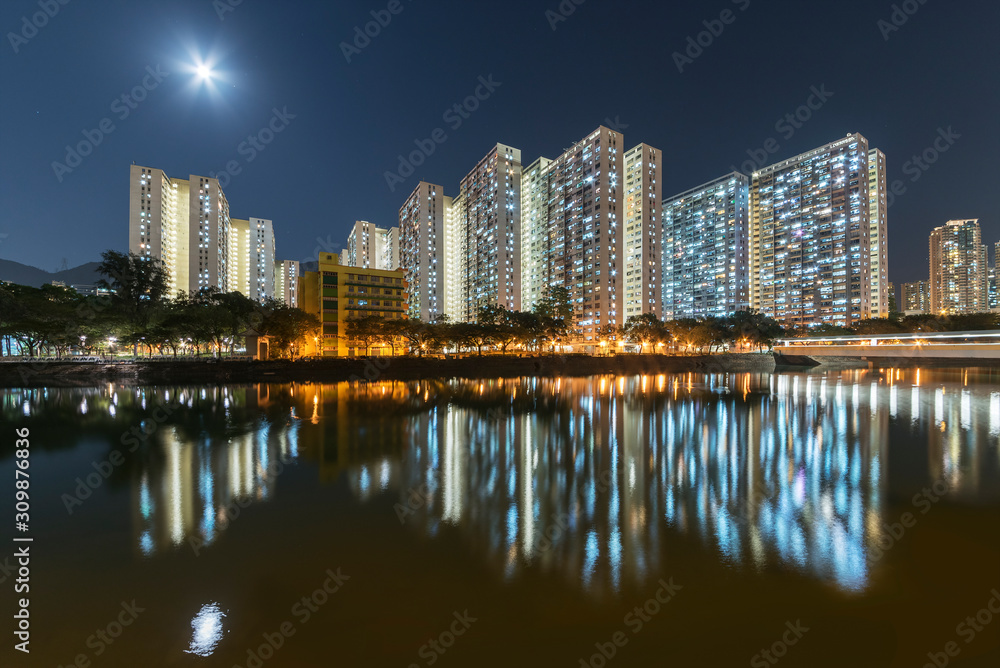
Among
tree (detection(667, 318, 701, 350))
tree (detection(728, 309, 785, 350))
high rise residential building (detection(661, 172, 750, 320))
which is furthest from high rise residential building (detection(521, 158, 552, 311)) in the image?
tree (detection(728, 309, 785, 350))

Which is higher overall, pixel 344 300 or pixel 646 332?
pixel 344 300

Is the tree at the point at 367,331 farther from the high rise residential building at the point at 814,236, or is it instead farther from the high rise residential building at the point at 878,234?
the high rise residential building at the point at 878,234

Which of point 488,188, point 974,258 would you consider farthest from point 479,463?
point 974,258

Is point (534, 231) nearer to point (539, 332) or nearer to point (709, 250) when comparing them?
point (709, 250)

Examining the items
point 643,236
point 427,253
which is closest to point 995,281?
point 643,236

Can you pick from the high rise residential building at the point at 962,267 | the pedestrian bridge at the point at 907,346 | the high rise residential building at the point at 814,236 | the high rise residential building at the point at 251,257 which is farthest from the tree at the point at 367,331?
the high rise residential building at the point at 962,267

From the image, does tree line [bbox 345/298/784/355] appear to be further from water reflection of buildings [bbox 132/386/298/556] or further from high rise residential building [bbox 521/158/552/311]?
high rise residential building [bbox 521/158/552/311]
